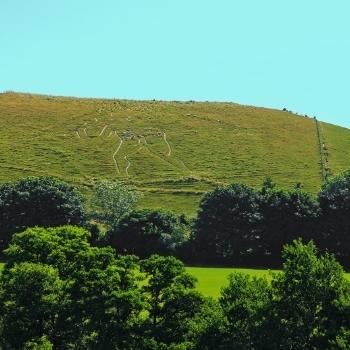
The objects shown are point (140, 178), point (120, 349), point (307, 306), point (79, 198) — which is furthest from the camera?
point (140, 178)

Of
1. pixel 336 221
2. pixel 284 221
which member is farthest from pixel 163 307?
pixel 336 221

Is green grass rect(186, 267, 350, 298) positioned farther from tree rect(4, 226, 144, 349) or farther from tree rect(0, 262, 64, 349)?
tree rect(0, 262, 64, 349)

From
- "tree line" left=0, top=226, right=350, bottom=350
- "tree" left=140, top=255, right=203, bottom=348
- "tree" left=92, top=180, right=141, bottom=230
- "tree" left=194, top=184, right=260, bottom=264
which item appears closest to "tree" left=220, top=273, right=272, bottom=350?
"tree line" left=0, top=226, right=350, bottom=350

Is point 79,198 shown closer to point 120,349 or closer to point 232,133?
point 120,349

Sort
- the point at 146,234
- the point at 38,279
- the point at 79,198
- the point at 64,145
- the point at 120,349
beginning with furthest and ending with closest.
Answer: the point at 64,145 < the point at 79,198 < the point at 146,234 < the point at 38,279 < the point at 120,349

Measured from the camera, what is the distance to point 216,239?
105 meters

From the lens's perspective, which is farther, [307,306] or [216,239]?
[216,239]

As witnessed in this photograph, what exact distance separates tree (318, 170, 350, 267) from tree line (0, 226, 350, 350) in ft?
197

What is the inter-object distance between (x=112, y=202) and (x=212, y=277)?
174 ft

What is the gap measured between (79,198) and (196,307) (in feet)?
243

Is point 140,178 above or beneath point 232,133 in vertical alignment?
beneath

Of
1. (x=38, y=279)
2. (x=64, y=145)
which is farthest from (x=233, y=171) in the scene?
(x=38, y=279)

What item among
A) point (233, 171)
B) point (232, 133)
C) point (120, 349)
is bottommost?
point (120, 349)

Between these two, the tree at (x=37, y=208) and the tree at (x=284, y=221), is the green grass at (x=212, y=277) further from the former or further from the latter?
the tree at (x=37, y=208)
